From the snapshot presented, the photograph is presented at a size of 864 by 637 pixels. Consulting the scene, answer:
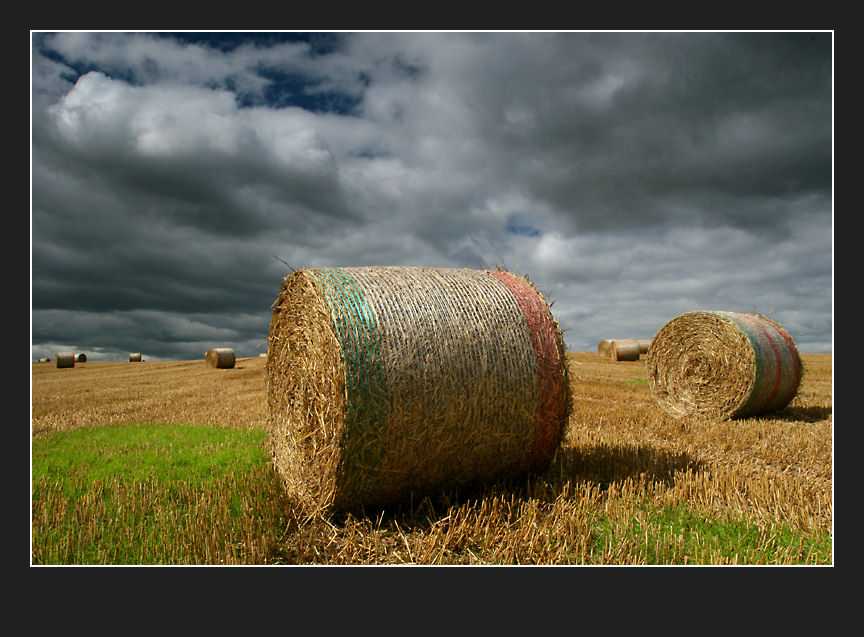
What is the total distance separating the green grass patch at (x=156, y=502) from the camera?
149 inches

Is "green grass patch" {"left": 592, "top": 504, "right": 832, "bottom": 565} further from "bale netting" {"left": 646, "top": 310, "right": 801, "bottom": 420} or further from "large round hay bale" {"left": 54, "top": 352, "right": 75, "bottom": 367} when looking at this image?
→ "large round hay bale" {"left": 54, "top": 352, "right": 75, "bottom": 367}

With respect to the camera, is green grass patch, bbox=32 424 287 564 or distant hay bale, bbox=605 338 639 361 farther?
distant hay bale, bbox=605 338 639 361

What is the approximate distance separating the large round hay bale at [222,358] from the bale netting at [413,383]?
76.6 ft

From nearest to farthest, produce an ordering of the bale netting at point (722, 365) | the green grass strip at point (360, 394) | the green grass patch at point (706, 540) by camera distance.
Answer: the green grass patch at point (706, 540)
the green grass strip at point (360, 394)
the bale netting at point (722, 365)

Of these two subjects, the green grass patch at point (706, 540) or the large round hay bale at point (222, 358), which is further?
the large round hay bale at point (222, 358)

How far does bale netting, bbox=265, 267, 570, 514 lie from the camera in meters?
4.17

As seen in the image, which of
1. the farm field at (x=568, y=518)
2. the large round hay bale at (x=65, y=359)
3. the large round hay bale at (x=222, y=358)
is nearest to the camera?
the farm field at (x=568, y=518)

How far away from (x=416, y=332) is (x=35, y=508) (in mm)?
3640

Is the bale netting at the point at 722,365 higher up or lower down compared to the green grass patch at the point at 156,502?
higher up

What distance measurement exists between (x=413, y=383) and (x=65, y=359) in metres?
33.5

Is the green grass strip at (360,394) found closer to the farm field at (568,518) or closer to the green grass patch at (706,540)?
the farm field at (568,518)

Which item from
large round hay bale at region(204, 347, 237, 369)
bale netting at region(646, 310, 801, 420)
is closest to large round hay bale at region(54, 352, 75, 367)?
large round hay bale at region(204, 347, 237, 369)

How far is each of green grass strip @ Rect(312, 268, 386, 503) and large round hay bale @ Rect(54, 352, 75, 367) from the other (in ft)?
108

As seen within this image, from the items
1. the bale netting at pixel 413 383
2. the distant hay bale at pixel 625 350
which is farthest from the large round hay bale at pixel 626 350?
the bale netting at pixel 413 383
